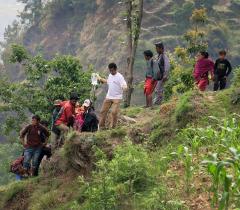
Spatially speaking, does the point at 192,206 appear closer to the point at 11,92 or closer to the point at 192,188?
the point at 192,188

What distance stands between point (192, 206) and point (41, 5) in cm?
7232

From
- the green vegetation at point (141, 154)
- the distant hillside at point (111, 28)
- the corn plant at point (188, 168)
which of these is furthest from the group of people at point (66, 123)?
the distant hillside at point (111, 28)

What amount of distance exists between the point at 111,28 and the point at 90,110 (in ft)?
188

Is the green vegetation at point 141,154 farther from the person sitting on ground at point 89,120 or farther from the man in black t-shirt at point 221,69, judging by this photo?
the person sitting on ground at point 89,120

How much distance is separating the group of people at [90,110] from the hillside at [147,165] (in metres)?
0.58

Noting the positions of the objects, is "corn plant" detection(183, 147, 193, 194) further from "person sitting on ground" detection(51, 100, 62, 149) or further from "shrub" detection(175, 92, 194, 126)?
"person sitting on ground" detection(51, 100, 62, 149)

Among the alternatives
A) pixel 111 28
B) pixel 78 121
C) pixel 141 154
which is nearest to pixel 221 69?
pixel 78 121

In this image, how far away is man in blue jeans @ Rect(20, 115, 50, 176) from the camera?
10609 millimetres

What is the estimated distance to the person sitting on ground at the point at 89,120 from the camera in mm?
10289

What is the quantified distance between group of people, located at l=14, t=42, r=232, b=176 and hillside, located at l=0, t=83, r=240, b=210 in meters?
0.58

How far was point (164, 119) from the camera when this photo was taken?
972 centimetres

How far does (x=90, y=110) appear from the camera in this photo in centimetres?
1044

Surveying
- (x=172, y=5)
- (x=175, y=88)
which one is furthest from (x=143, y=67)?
(x=175, y=88)

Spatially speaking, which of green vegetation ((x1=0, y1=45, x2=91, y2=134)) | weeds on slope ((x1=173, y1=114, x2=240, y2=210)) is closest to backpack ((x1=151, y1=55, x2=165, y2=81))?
weeds on slope ((x1=173, y1=114, x2=240, y2=210))
